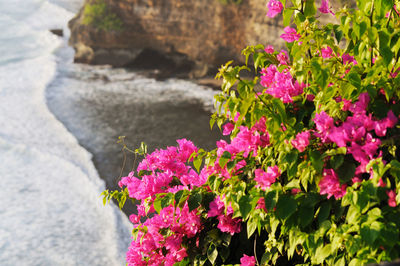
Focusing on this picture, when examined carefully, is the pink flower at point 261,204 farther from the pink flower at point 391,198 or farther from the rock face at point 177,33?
the rock face at point 177,33

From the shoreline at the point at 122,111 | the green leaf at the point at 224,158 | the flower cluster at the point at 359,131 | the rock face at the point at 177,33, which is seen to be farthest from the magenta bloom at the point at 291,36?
the rock face at the point at 177,33

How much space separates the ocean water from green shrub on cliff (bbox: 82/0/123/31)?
11.0ft

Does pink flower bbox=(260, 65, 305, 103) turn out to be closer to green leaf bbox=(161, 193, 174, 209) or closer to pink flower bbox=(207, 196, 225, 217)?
pink flower bbox=(207, 196, 225, 217)

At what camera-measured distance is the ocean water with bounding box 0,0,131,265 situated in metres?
6.31

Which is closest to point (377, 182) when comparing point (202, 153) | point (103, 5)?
point (202, 153)

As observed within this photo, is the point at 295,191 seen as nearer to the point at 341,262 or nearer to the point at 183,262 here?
the point at 341,262

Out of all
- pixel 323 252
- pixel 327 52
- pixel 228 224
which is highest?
pixel 327 52

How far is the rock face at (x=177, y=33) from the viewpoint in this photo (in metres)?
13.6

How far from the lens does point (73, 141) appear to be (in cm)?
988

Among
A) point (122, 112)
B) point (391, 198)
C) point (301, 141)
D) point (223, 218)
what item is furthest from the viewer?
point (122, 112)

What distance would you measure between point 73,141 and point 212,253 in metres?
7.87

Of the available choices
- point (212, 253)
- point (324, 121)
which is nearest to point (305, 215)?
point (324, 121)

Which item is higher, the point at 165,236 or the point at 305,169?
the point at 305,169

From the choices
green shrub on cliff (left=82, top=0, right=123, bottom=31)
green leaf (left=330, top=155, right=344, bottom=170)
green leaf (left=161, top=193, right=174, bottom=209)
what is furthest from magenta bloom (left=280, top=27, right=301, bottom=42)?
green shrub on cliff (left=82, top=0, right=123, bottom=31)
